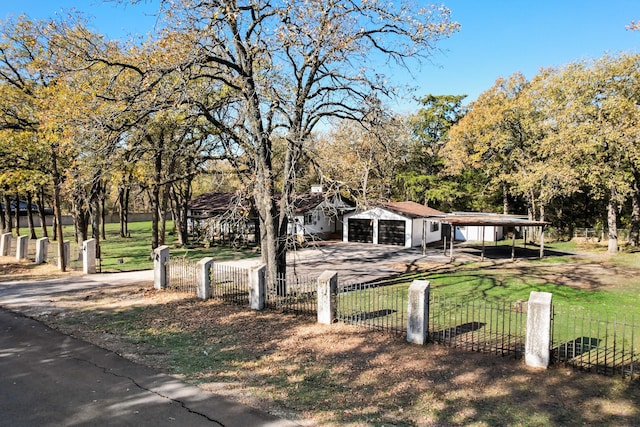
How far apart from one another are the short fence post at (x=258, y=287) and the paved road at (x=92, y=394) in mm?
4245

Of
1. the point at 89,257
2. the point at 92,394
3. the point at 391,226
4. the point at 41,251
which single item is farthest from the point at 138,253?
the point at 92,394

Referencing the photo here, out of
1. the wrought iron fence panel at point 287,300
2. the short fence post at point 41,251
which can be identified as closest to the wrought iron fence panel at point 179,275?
the wrought iron fence panel at point 287,300

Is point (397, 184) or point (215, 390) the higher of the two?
point (397, 184)

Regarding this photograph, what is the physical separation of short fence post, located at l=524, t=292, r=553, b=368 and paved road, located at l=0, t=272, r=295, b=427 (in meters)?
4.89

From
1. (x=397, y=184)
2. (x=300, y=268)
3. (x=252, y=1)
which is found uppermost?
(x=252, y=1)

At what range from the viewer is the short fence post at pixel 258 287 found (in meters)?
12.2

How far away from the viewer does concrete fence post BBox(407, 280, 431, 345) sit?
29.8ft

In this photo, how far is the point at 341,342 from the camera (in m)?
9.45

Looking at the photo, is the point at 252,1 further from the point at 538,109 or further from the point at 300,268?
the point at 538,109

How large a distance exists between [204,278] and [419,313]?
7.50 meters

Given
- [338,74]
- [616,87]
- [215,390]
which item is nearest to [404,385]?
[215,390]

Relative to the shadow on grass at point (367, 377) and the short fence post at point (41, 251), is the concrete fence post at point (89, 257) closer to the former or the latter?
the short fence post at point (41, 251)

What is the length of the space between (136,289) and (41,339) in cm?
566

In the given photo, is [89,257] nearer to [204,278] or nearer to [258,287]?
[204,278]
